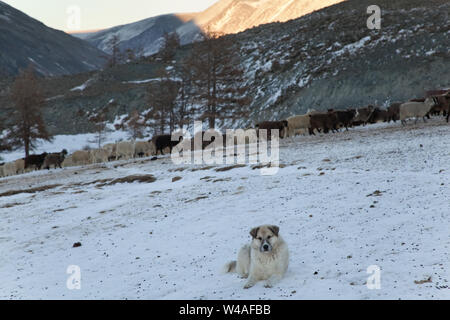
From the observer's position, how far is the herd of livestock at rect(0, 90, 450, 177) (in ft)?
80.5

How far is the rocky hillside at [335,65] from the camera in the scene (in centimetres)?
4506

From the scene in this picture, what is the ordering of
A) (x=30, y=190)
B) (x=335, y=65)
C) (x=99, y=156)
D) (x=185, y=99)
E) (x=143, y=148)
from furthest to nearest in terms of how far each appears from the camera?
(x=335, y=65) → (x=185, y=99) → (x=99, y=156) → (x=143, y=148) → (x=30, y=190)

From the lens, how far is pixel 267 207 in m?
10.6

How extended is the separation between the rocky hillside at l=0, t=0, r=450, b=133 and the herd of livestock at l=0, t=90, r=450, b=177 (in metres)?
13.5

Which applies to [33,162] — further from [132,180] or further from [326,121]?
[326,121]

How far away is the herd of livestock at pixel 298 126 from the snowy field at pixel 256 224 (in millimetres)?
8854


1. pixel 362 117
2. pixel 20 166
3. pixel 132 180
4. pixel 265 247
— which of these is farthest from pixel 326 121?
pixel 20 166

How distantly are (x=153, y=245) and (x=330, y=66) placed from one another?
49863 mm

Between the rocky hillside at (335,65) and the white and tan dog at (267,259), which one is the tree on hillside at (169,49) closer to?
the rocky hillside at (335,65)

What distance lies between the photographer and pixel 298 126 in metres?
30.7

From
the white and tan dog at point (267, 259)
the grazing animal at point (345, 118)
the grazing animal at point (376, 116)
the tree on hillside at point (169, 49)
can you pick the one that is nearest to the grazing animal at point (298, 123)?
the grazing animal at point (345, 118)

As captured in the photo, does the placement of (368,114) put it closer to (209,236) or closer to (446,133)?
(446,133)

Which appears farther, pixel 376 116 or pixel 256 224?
pixel 376 116

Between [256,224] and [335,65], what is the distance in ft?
160
